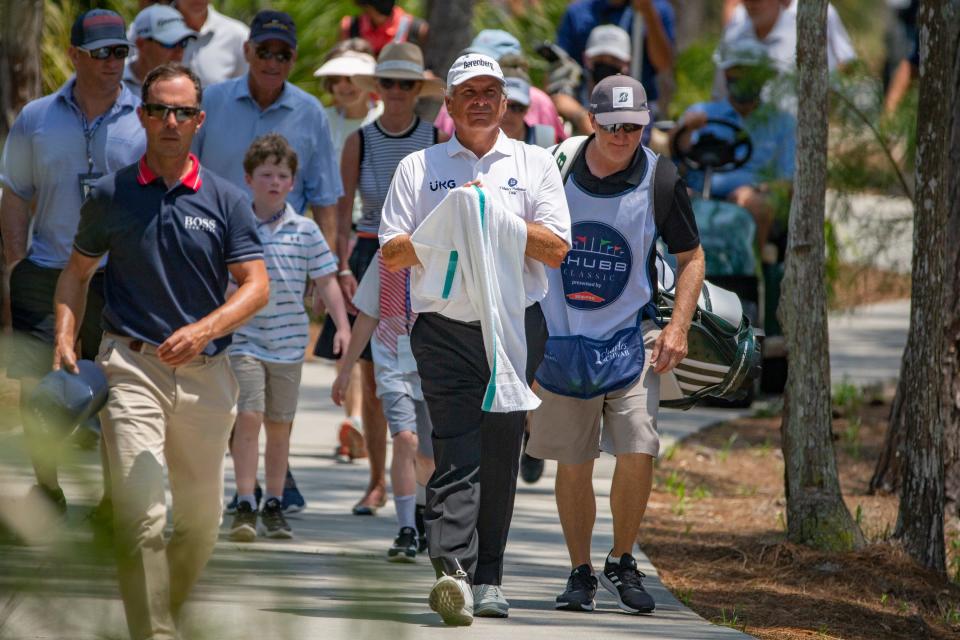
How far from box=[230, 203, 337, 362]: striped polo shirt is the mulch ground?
1.96 metres

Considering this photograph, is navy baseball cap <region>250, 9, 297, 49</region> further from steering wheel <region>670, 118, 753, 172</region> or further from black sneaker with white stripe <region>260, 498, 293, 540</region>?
steering wheel <region>670, 118, 753, 172</region>

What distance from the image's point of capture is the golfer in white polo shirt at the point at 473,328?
17.8ft

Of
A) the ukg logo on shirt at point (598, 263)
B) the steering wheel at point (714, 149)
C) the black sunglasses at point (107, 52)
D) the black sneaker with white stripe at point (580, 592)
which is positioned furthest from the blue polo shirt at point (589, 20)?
the black sneaker with white stripe at point (580, 592)

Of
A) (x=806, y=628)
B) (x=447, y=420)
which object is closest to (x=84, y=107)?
(x=447, y=420)

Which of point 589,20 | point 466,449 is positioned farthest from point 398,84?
point 589,20

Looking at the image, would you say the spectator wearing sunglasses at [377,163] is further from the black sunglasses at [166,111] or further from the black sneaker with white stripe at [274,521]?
the black sunglasses at [166,111]

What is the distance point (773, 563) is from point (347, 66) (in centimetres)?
400

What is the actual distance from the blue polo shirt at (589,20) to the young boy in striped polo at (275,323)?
505 centimetres

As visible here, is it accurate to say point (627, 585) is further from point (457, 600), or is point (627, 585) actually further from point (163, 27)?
point (163, 27)

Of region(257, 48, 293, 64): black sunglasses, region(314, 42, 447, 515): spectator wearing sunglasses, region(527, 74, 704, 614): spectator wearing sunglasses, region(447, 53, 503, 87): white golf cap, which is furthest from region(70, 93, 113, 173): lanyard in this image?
region(527, 74, 704, 614): spectator wearing sunglasses

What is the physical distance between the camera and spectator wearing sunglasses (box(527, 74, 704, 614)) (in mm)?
5828

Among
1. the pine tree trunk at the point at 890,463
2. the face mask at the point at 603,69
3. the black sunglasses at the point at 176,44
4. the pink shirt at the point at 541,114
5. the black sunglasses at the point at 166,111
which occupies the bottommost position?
the pine tree trunk at the point at 890,463

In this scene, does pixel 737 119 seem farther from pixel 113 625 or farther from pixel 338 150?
pixel 113 625

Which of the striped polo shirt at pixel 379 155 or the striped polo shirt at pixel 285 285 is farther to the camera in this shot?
the striped polo shirt at pixel 379 155
